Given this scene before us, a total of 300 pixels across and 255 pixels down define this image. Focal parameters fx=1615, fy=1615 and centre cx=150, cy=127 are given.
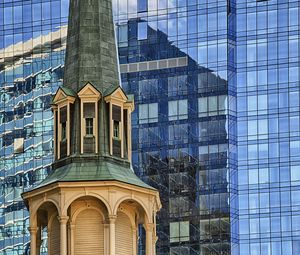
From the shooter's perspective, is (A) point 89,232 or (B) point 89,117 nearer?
(A) point 89,232

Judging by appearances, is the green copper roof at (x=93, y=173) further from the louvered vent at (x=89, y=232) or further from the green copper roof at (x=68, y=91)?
the green copper roof at (x=68, y=91)

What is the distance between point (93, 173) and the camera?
80.1m

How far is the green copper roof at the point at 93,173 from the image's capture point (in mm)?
79375

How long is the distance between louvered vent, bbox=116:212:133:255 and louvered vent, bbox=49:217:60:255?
2.93 metres

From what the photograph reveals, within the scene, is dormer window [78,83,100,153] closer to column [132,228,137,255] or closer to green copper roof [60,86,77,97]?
green copper roof [60,86,77,97]

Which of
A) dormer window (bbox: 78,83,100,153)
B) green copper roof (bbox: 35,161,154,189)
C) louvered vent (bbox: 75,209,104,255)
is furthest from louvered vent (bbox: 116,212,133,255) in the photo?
dormer window (bbox: 78,83,100,153)

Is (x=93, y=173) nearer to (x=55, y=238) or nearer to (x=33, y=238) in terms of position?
(x=55, y=238)

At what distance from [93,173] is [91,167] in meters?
0.54

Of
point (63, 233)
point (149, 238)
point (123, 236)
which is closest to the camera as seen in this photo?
point (63, 233)

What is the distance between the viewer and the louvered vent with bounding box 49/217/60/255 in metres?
79.2

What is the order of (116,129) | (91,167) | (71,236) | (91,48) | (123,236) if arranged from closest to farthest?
1. (71,236)
2. (123,236)
3. (91,167)
4. (116,129)
5. (91,48)

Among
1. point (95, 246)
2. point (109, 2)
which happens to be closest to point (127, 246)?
point (95, 246)

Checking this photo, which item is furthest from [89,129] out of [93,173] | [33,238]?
[33,238]

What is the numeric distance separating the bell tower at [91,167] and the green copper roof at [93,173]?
0.16 ft
